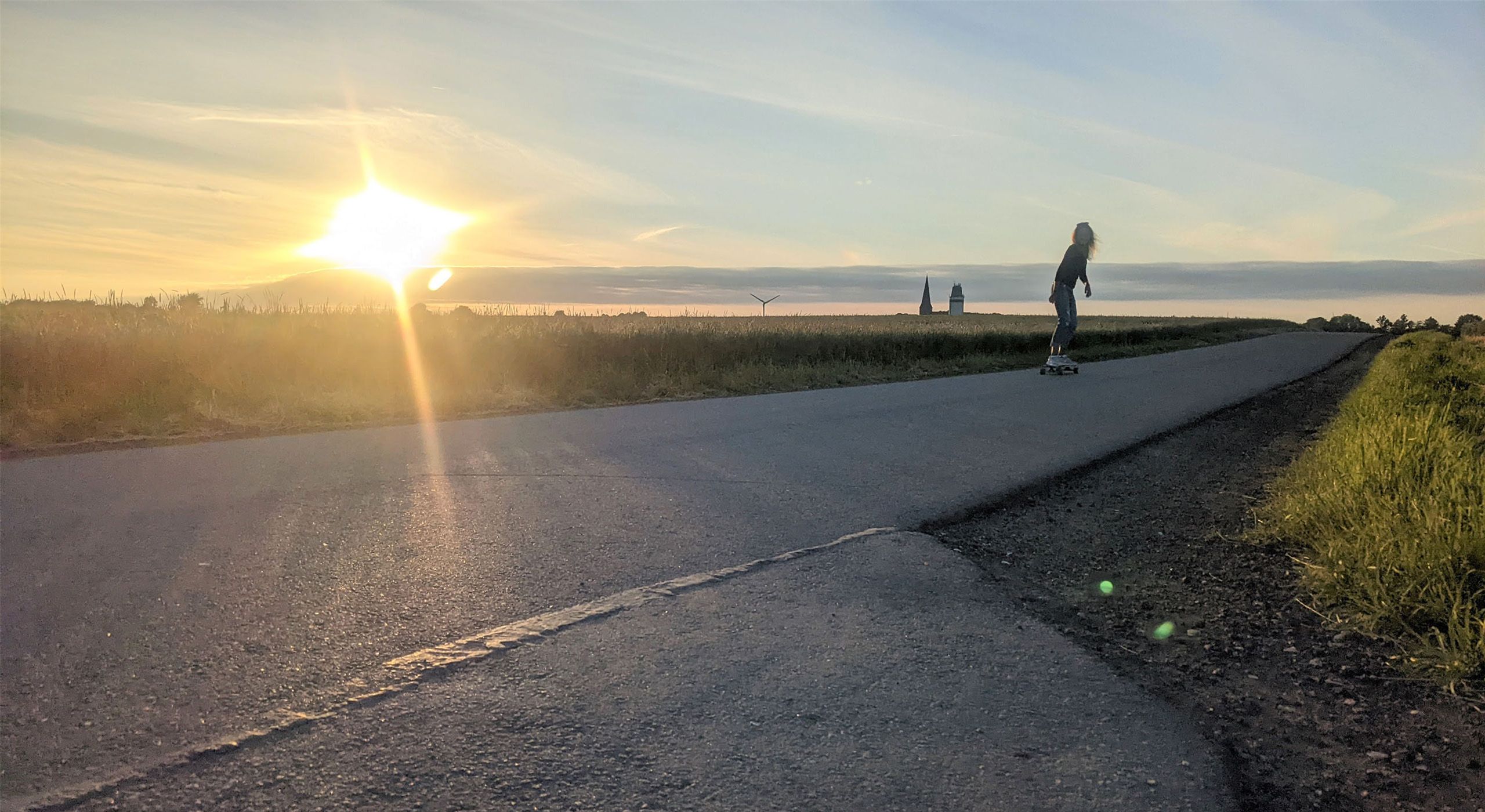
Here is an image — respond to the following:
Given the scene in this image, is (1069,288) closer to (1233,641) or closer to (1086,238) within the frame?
(1086,238)

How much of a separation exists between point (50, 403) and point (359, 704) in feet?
31.2

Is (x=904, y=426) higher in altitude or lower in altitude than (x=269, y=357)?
lower

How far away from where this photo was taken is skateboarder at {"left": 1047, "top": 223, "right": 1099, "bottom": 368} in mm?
16625

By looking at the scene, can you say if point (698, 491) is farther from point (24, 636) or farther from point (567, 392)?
point (567, 392)

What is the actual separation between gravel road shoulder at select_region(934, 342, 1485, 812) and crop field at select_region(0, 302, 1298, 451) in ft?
24.6

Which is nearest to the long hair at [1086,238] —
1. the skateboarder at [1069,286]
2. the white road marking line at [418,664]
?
the skateboarder at [1069,286]

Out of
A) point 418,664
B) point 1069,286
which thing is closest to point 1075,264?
point 1069,286

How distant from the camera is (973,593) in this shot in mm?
4039

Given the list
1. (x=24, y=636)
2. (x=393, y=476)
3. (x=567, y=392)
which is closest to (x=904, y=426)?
(x=393, y=476)

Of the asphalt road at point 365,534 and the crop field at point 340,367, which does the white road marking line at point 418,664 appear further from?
the crop field at point 340,367

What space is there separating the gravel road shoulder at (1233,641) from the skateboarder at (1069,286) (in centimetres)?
1025

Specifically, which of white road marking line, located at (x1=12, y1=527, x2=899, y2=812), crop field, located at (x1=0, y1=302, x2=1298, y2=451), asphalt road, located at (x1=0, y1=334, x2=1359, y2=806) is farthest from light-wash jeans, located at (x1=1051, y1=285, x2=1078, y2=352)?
white road marking line, located at (x1=12, y1=527, x2=899, y2=812)

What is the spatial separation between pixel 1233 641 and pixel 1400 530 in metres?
1.28

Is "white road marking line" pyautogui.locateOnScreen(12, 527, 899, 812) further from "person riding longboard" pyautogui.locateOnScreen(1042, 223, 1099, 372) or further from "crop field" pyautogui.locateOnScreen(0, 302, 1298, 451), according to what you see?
"person riding longboard" pyautogui.locateOnScreen(1042, 223, 1099, 372)
